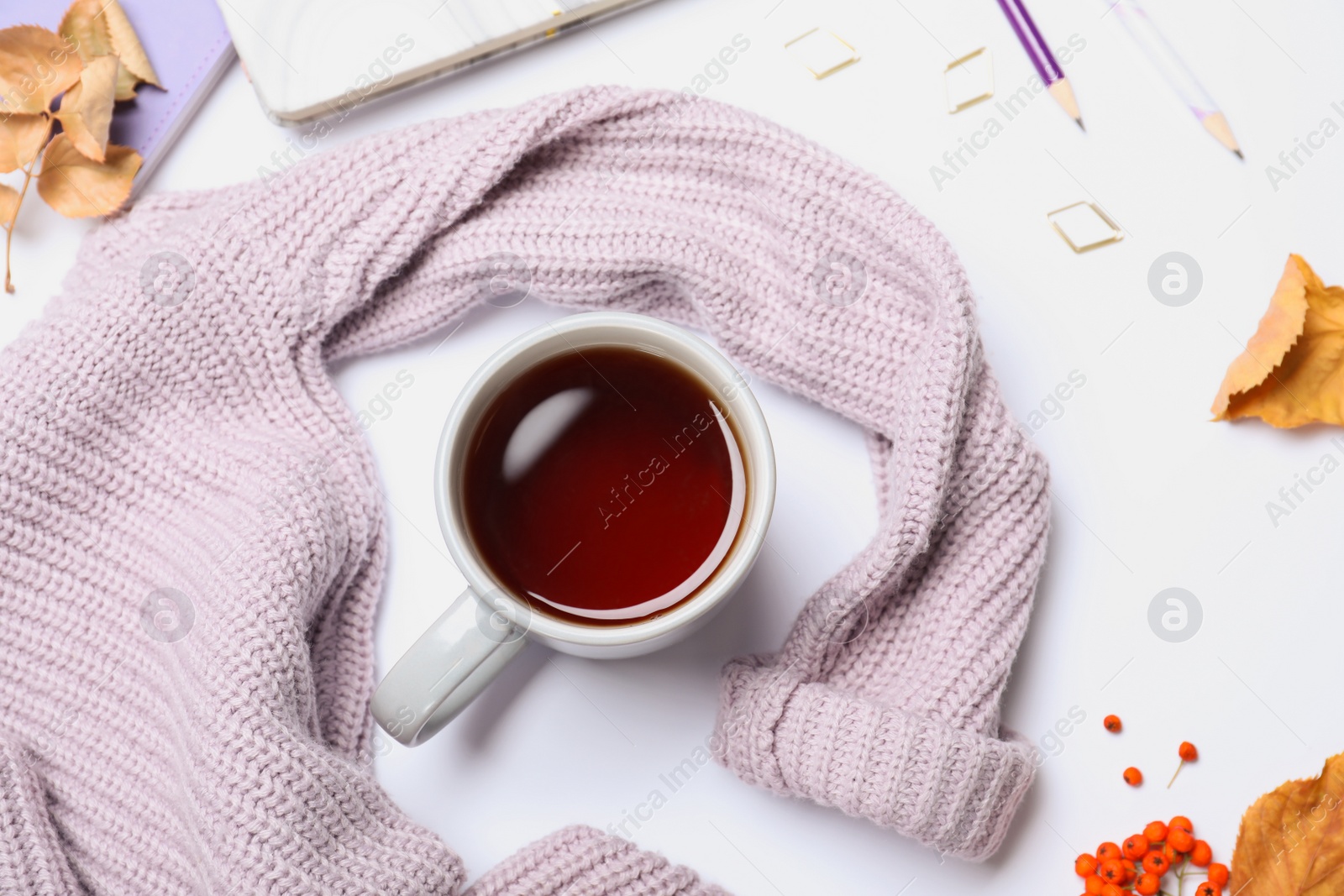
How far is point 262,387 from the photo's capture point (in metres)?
0.70

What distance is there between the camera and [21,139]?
2.37 feet

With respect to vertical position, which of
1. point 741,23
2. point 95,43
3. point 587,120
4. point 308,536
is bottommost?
point 308,536

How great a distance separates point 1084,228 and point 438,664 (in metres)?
0.55

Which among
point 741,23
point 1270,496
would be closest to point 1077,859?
point 1270,496

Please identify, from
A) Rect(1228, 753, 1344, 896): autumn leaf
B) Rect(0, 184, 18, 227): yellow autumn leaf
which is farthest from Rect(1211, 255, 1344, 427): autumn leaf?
Rect(0, 184, 18, 227): yellow autumn leaf

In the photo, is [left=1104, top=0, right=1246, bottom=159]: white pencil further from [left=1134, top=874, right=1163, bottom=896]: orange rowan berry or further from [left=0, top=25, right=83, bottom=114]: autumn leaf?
[left=0, top=25, right=83, bottom=114]: autumn leaf

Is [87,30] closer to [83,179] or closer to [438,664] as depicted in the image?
[83,179]

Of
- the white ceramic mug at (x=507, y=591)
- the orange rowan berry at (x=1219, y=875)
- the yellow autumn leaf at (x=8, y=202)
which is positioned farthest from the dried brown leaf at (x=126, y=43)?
the orange rowan berry at (x=1219, y=875)

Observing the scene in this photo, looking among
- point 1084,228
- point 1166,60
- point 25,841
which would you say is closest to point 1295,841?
point 1084,228

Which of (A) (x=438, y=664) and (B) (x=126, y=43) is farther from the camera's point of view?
(B) (x=126, y=43)

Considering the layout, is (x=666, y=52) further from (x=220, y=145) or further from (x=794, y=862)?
(x=794, y=862)

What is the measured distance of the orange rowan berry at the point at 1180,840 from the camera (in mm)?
681

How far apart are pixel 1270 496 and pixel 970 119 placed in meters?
0.36

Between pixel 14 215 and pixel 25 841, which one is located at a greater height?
pixel 14 215
